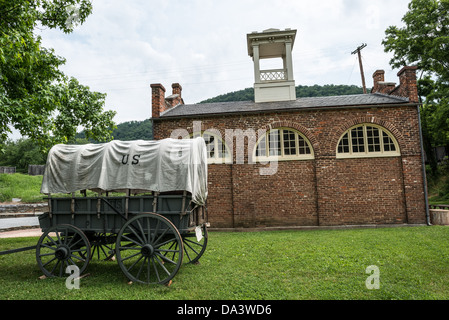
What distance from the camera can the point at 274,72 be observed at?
1420cm

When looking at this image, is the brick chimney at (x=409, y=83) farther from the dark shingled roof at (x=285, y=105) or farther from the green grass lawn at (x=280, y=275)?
the green grass lawn at (x=280, y=275)

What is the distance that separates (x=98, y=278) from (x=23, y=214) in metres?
18.7

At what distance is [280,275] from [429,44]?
22066mm

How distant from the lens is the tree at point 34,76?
6625mm

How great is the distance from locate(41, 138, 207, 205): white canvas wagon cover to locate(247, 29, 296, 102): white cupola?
30.2 ft

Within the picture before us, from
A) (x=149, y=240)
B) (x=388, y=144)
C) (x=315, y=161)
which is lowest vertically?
(x=149, y=240)

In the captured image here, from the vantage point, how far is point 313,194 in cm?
1172

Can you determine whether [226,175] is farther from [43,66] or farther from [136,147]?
[43,66]

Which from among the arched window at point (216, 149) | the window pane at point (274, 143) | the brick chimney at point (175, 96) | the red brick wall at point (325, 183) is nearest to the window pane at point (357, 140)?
the red brick wall at point (325, 183)

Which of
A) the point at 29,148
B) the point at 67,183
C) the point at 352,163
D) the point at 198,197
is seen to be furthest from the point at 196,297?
the point at 29,148

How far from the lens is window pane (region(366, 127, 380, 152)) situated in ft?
38.8

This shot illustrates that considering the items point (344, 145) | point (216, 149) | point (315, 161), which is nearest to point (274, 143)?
point (315, 161)

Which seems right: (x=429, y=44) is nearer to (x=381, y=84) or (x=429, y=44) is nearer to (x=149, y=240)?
(x=381, y=84)

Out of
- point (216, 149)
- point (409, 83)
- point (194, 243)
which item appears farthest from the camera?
point (216, 149)
